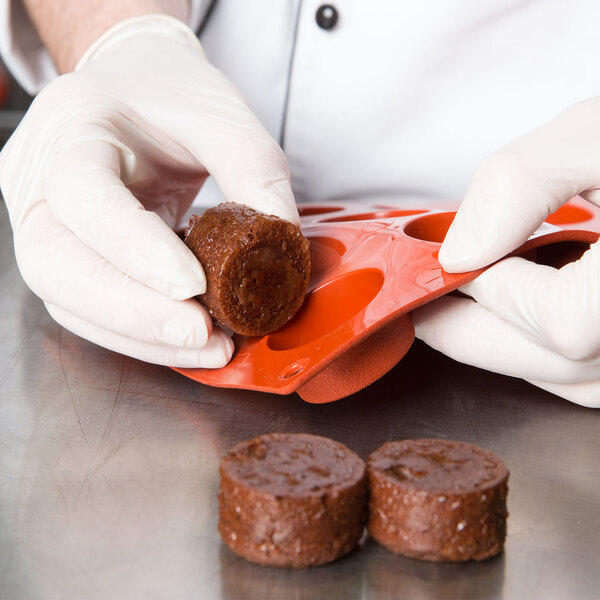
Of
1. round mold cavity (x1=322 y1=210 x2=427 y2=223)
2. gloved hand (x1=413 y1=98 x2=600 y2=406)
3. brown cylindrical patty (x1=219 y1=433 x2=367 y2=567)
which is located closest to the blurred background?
round mold cavity (x1=322 y1=210 x2=427 y2=223)

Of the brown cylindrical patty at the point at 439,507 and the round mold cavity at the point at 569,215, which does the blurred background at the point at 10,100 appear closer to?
the round mold cavity at the point at 569,215

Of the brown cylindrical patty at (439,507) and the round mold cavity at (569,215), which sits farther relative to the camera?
the round mold cavity at (569,215)

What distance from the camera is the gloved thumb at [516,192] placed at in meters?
1.46

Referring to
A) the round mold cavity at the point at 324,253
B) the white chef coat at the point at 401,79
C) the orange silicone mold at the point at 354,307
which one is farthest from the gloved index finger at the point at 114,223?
the white chef coat at the point at 401,79

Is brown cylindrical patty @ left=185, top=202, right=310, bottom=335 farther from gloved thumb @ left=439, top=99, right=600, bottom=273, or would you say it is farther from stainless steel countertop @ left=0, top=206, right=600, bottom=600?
gloved thumb @ left=439, top=99, right=600, bottom=273

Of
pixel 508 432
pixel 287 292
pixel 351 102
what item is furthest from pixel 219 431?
pixel 351 102

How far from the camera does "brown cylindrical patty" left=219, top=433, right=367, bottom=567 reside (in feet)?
3.33

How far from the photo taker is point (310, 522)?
3.34ft

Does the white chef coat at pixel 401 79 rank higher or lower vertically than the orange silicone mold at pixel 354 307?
higher

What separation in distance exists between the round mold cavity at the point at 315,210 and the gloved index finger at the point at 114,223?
0.57 m

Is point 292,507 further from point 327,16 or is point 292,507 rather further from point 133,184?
point 327,16

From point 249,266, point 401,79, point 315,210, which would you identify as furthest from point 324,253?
point 401,79

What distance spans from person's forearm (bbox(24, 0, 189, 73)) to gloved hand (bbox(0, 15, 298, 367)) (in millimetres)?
211

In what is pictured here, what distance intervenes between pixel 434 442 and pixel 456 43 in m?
1.34
